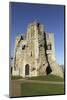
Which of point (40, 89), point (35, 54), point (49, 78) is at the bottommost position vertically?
point (40, 89)

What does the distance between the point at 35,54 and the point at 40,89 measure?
0.40 metres

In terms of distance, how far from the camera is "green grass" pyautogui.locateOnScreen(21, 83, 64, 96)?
3.29 m

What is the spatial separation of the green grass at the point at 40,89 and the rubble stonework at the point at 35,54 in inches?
4.8

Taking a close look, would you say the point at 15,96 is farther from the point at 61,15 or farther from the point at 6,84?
the point at 61,15

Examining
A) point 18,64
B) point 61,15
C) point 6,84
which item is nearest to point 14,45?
point 18,64

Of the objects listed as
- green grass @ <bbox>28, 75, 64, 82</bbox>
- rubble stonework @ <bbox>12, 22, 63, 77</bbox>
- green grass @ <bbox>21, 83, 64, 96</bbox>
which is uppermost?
rubble stonework @ <bbox>12, 22, 63, 77</bbox>

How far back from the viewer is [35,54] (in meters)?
3.32

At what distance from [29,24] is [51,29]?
26 centimetres

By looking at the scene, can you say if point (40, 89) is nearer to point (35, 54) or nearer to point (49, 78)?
point (49, 78)

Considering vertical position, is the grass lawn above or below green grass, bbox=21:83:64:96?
above

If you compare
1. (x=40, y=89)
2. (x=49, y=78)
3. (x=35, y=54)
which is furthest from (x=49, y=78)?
(x=35, y=54)

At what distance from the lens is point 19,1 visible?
3.25 metres

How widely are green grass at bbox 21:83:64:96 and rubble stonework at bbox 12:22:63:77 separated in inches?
4.8

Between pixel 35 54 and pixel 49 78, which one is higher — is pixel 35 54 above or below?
above
